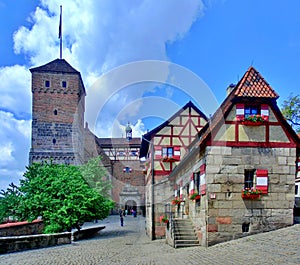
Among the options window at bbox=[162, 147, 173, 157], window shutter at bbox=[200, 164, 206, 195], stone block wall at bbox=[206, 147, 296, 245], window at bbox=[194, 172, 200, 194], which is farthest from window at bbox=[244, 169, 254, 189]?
window at bbox=[162, 147, 173, 157]

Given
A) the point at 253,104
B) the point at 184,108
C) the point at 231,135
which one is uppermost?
the point at 184,108

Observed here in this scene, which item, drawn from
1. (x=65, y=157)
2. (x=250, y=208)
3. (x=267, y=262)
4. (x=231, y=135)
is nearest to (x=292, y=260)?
(x=267, y=262)

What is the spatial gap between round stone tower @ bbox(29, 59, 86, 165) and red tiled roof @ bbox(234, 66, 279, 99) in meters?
31.8

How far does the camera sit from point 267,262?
25.9 ft

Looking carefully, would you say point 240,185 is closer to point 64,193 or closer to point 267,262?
point 267,262

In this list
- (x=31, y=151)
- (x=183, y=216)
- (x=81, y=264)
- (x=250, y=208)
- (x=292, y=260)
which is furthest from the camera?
(x=31, y=151)

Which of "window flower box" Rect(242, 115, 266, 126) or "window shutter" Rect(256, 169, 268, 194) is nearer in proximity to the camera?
"window shutter" Rect(256, 169, 268, 194)

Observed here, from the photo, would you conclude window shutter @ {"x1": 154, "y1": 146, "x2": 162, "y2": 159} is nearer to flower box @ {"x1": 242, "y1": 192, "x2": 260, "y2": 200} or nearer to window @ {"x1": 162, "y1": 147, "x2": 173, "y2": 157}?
window @ {"x1": 162, "y1": 147, "x2": 173, "y2": 157}

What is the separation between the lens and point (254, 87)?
42.0 ft

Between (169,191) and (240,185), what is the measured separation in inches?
374

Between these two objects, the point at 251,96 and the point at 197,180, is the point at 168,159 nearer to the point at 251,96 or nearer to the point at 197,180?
the point at 197,180

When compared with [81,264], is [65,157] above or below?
above

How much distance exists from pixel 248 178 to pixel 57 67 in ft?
117

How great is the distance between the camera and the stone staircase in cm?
1305
